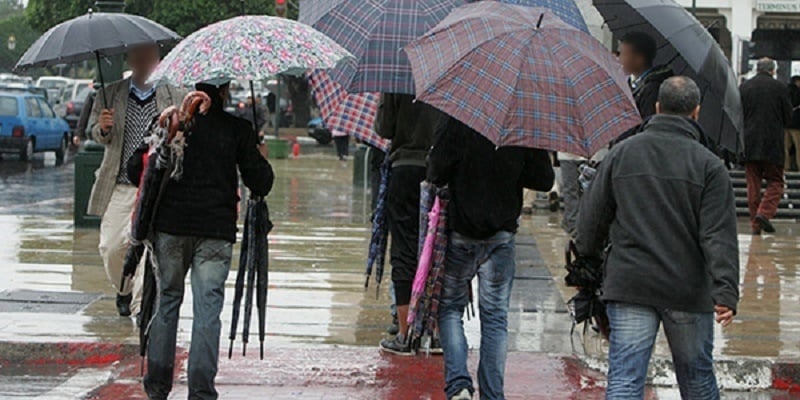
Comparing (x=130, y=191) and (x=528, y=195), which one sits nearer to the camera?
(x=130, y=191)

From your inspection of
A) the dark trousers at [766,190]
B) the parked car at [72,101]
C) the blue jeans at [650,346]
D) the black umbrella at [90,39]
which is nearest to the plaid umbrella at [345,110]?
the black umbrella at [90,39]

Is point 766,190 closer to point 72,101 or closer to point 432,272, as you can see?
point 432,272

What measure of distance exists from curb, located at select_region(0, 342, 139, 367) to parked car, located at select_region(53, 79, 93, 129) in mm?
33487

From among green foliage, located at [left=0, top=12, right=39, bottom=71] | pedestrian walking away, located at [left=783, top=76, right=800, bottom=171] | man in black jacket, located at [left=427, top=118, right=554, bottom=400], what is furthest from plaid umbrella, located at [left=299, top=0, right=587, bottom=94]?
green foliage, located at [left=0, top=12, right=39, bottom=71]

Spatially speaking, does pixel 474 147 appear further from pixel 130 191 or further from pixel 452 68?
pixel 130 191

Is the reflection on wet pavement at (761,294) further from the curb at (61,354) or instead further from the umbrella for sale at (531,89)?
the curb at (61,354)

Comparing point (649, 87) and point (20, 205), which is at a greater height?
point (649, 87)

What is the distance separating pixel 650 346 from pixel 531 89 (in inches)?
55.1

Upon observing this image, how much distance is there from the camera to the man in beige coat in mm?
9461

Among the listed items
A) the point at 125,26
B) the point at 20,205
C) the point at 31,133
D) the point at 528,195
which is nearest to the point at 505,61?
the point at 125,26

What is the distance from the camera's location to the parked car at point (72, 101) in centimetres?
4509

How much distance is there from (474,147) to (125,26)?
3.25 meters

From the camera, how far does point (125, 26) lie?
9430mm

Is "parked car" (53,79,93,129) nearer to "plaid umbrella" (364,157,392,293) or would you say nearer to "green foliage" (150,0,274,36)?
"green foliage" (150,0,274,36)
